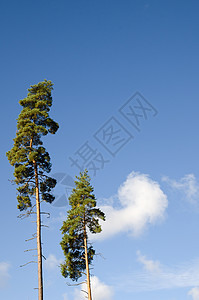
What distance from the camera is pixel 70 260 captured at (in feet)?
87.9

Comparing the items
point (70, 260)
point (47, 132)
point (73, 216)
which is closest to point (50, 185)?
point (47, 132)

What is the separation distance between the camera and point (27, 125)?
2208 centimetres

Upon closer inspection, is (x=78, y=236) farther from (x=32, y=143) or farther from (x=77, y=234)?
(x=32, y=143)

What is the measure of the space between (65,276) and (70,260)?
1.50 meters

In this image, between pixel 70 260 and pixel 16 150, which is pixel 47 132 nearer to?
pixel 16 150

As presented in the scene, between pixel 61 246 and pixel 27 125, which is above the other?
pixel 27 125

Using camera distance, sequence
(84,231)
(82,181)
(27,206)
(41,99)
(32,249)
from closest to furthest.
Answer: (32,249) → (27,206) → (41,99) → (84,231) → (82,181)

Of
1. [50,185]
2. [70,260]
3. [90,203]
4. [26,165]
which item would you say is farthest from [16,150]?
[70,260]

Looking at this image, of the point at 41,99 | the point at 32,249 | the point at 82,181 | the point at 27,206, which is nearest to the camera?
the point at 32,249

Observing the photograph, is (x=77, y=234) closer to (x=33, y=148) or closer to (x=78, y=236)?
(x=78, y=236)

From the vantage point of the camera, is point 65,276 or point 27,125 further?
point 65,276

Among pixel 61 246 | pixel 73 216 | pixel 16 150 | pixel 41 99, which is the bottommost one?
pixel 61 246

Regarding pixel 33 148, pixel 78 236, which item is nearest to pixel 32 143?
pixel 33 148

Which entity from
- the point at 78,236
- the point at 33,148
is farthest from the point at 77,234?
the point at 33,148
